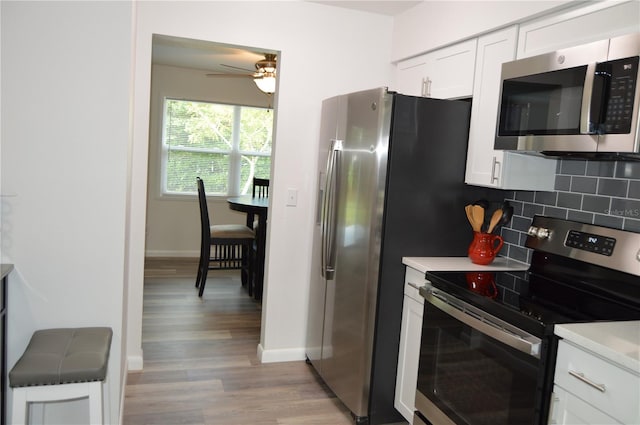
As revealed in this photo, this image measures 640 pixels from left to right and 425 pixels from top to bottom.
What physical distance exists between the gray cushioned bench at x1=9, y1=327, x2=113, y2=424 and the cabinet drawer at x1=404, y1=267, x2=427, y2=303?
4.66 ft

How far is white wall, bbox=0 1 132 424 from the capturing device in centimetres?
198

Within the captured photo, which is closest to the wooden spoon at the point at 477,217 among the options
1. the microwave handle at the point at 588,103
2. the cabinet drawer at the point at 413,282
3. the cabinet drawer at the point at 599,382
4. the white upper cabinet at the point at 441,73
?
the cabinet drawer at the point at 413,282

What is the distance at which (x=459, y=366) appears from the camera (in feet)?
7.00

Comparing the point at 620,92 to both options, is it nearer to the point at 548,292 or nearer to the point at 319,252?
the point at 548,292

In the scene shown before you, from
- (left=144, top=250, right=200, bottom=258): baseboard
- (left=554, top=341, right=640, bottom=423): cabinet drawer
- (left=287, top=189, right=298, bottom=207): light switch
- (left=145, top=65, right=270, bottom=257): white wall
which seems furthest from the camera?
(left=144, top=250, right=200, bottom=258): baseboard

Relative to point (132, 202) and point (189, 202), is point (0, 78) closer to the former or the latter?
point (132, 202)

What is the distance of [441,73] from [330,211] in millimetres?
1011

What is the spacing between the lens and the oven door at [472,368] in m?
1.75

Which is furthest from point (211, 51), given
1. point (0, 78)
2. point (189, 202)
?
point (0, 78)

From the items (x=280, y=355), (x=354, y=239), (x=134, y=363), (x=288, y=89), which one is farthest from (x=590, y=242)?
(x=134, y=363)

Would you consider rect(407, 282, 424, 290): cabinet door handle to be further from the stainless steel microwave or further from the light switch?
the light switch

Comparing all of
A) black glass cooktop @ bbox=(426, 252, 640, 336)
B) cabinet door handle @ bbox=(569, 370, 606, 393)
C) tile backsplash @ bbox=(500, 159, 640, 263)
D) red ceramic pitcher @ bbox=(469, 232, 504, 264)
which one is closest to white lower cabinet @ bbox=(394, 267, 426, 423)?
black glass cooktop @ bbox=(426, 252, 640, 336)

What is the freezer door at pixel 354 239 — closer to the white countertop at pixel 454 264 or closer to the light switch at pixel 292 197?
the white countertop at pixel 454 264

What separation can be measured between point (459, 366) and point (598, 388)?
0.70m
